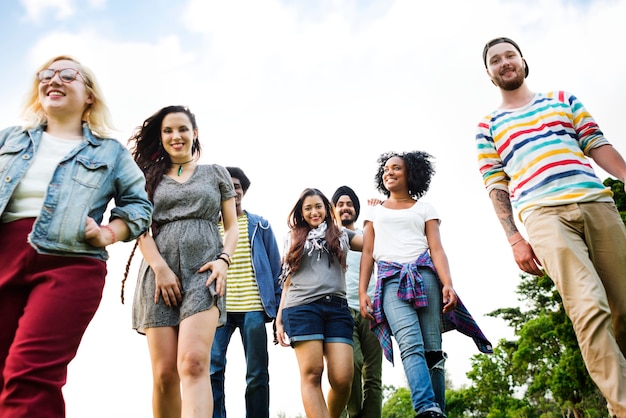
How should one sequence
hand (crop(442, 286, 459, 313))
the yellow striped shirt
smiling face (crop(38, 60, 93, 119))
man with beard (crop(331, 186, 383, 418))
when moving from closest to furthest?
smiling face (crop(38, 60, 93, 119))
hand (crop(442, 286, 459, 313))
the yellow striped shirt
man with beard (crop(331, 186, 383, 418))

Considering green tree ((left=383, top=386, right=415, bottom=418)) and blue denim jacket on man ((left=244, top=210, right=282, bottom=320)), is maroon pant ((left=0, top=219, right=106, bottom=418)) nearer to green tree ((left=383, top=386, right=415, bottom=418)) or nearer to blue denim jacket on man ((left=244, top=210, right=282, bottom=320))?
blue denim jacket on man ((left=244, top=210, right=282, bottom=320))

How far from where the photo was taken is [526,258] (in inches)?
158

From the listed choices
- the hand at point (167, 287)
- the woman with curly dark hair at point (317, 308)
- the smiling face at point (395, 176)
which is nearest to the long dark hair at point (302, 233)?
the woman with curly dark hair at point (317, 308)

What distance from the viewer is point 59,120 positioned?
3250mm

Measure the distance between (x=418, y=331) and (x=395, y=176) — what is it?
1.78m

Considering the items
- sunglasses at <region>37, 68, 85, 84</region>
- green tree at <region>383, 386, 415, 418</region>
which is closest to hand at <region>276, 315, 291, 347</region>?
sunglasses at <region>37, 68, 85, 84</region>

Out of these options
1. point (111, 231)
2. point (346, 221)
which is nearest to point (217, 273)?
point (111, 231)

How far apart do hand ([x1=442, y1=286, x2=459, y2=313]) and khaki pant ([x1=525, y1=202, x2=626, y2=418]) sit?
119 centimetres

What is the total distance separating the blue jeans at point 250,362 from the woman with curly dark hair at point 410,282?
47.2 inches

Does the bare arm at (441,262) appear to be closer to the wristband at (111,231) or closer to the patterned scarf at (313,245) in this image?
the patterned scarf at (313,245)

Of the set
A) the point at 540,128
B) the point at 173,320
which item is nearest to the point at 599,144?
the point at 540,128

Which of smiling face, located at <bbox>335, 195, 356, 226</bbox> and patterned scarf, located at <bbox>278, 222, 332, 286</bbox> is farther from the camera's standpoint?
smiling face, located at <bbox>335, 195, 356, 226</bbox>

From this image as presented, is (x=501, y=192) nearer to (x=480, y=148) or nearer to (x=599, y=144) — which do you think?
(x=480, y=148)

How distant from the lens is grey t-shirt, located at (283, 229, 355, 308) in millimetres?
5402
